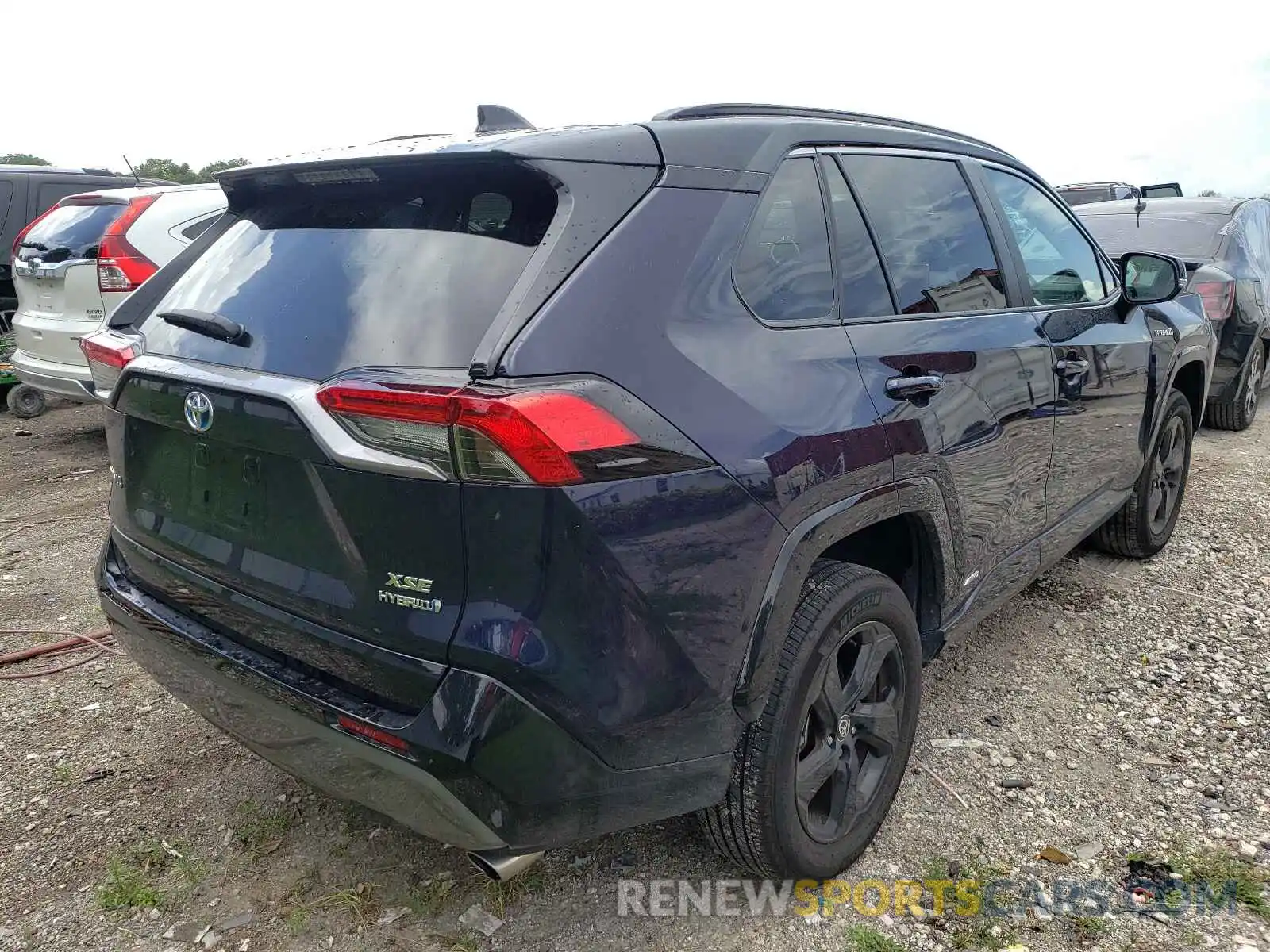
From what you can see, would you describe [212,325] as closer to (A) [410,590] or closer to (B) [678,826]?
(A) [410,590]

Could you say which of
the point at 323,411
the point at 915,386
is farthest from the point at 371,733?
the point at 915,386

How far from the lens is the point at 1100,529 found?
14.2 feet

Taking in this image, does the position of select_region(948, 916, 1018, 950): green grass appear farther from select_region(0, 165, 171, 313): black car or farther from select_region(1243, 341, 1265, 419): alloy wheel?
select_region(0, 165, 171, 313): black car

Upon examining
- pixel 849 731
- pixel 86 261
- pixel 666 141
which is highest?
pixel 666 141

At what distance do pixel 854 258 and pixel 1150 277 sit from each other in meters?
2.32

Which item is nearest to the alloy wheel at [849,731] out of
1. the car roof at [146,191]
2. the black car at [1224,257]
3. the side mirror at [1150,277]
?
the side mirror at [1150,277]

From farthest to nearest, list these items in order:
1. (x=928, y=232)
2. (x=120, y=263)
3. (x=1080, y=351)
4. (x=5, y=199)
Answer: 1. (x=5, y=199)
2. (x=120, y=263)
3. (x=1080, y=351)
4. (x=928, y=232)

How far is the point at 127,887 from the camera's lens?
2.31 meters

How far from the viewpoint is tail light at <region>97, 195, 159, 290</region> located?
5934 millimetres

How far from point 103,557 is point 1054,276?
123 inches

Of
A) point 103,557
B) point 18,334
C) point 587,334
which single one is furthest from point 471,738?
point 18,334

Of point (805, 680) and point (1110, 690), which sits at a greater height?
point (805, 680)

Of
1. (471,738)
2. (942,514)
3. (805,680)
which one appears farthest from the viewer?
(942,514)

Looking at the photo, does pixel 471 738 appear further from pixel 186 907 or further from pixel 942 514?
pixel 942 514
